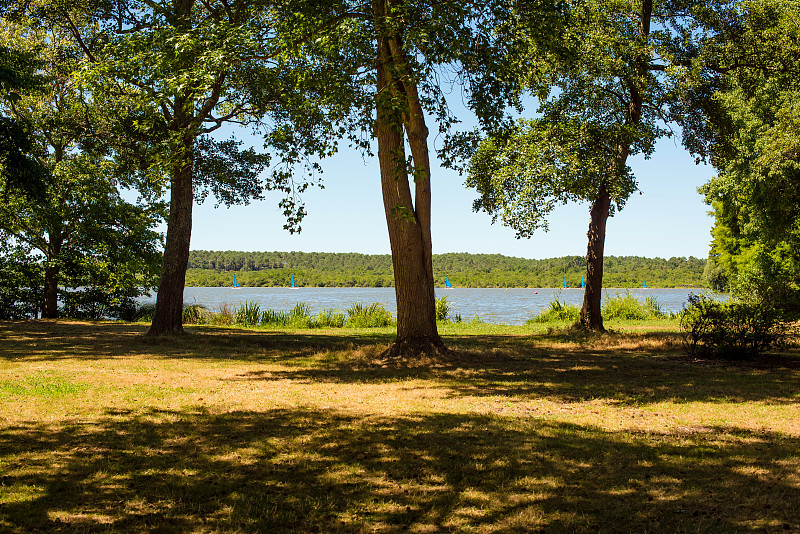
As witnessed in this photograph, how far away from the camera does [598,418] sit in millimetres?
6207

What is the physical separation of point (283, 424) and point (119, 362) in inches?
226

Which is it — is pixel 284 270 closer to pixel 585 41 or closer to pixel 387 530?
pixel 585 41

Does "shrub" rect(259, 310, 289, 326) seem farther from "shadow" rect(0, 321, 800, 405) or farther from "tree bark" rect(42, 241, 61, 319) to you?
"tree bark" rect(42, 241, 61, 319)

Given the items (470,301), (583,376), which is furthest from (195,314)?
(470,301)

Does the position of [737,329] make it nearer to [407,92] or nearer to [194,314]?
[407,92]

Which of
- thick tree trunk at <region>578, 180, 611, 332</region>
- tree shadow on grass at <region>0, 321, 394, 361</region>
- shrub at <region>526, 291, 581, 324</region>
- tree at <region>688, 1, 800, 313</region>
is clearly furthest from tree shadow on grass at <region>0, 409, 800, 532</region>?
shrub at <region>526, 291, 581, 324</region>

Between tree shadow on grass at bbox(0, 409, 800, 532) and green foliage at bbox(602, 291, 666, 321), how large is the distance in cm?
1768

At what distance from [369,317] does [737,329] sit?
12.9 m

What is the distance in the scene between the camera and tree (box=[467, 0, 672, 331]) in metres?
14.0

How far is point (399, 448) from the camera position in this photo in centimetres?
508

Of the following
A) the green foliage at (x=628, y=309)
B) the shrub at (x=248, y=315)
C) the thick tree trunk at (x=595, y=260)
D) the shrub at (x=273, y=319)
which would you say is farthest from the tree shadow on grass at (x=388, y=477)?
the green foliage at (x=628, y=309)

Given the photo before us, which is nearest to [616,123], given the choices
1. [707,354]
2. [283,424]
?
[707,354]

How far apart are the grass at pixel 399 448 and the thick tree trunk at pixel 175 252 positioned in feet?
15.6

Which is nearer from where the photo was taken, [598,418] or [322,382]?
[598,418]
